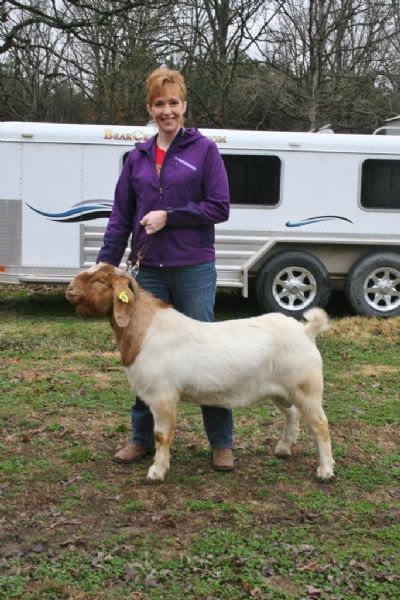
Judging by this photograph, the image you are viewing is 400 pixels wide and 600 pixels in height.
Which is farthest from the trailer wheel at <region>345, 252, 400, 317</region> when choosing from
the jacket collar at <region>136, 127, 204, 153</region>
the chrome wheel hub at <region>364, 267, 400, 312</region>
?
the jacket collar at <region>136, 127, 204, 153</region>

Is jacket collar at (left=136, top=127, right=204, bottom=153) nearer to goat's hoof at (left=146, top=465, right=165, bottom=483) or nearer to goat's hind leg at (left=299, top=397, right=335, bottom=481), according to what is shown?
goat's hind leg at (left=299, top=397, right=335, bottom=481)

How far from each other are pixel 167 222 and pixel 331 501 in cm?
180

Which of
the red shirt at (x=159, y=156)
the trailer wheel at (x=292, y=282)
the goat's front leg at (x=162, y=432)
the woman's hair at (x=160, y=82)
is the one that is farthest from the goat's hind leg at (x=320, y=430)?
the trailer wheel at (x=292, y=282)

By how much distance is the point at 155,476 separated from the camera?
394cm

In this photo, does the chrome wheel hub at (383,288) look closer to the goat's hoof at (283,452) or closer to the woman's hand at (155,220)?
the goat's hoof at (283,452)

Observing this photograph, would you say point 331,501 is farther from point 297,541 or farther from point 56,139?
point 56,139

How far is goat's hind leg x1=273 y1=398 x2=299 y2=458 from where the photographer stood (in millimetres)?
4340

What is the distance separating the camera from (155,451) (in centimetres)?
423

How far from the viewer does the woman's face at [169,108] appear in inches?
148

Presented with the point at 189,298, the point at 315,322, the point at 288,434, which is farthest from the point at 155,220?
the point at 288,434

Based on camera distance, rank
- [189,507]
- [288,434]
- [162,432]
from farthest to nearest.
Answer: [288,434]
[162,432]
[189,507]

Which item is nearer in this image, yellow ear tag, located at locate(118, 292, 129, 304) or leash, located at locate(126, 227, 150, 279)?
yellow ear tag, located at locate(118, 292, 129, 304)

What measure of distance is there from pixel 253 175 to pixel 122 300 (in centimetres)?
575

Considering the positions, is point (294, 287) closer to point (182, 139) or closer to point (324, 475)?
point (324, 475)
